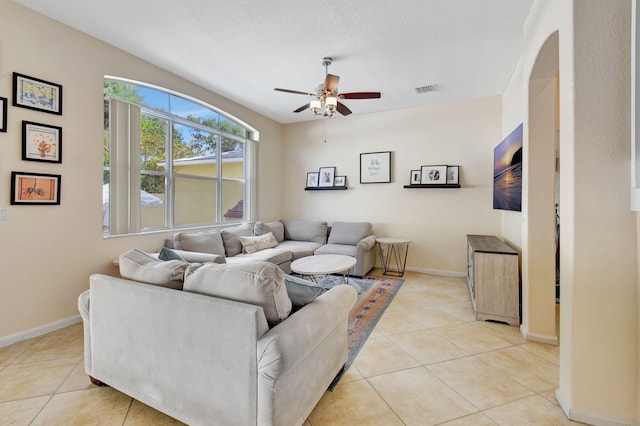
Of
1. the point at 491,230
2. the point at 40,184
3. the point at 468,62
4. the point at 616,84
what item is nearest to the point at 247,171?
the point at 40,184

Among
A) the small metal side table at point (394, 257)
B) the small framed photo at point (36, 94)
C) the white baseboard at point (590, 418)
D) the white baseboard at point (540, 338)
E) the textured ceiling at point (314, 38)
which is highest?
the textured ceiling at point (314, 38)

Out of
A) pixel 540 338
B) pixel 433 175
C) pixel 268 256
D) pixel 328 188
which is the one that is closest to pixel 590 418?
pixel 540 338

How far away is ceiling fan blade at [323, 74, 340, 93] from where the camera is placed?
2852mm

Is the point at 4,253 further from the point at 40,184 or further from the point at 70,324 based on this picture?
the point at 70,324

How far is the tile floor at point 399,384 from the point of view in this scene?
1.59 metres

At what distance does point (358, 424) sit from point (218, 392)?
80 cm

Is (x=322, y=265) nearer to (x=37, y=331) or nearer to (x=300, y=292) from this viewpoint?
(x=300, y=292)

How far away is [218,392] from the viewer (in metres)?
1.33

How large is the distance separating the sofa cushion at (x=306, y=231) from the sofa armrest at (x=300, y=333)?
339 centimetres

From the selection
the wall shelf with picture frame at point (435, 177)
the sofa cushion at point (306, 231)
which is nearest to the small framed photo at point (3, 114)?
the sofa cushion at point (306, 231)

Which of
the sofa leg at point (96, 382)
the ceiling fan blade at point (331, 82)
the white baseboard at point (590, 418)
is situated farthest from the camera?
the ceiling fan blade at point (331, 82)

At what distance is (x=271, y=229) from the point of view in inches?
201

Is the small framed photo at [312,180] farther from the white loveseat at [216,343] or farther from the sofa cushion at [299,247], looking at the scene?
the white loveseat at [216,343]

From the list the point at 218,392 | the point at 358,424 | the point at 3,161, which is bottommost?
the point at 358,424
